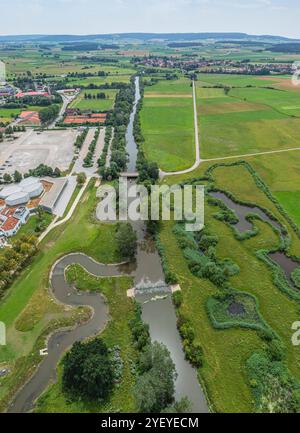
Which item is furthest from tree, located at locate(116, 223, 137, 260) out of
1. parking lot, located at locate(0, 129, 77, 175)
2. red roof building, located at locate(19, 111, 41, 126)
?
red roof building, located at locate(19, 111, 41, 126)

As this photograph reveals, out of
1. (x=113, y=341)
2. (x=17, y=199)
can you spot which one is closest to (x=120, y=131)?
(x=17, y=199)

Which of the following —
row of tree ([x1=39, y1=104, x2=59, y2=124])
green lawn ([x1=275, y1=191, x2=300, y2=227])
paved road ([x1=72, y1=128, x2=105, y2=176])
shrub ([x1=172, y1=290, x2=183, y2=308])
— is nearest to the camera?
shrub ([x1=172, y1=290, x2=183, y2=308])

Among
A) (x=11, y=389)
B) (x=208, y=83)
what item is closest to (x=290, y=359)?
(x=11, y=389)

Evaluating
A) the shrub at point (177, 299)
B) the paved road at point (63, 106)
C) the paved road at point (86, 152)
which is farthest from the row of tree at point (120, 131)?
the shrub at point (177, 299)

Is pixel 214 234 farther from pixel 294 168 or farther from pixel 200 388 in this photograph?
pixel 294 168

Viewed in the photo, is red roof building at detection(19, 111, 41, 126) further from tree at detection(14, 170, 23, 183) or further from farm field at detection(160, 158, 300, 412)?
farm field at detection(160, 158, 300, 412)

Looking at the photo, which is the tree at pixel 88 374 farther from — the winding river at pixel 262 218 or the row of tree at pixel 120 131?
the row of tree at pixel 120 131
